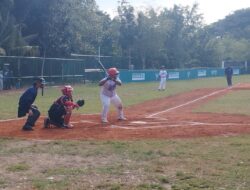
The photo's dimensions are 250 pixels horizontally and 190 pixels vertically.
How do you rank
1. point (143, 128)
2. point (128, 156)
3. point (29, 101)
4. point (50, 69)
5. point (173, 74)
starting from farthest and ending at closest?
point (173, 74) < point (50, 69) < point (143, 128) < point (29, 101) < point (128, 156)

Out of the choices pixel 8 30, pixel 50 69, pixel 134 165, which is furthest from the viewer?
pixel 8 30

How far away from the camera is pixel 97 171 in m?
7.07

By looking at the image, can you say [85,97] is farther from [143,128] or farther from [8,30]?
[8,30]

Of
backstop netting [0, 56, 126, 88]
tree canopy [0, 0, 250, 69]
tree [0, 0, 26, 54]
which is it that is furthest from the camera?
tree canopy [0, 0, 250, 69]

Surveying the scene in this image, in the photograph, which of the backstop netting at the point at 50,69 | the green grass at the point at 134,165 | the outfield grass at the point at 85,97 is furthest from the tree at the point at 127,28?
the green grass at the point at 134,165

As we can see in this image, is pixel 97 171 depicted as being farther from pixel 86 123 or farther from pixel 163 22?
pixel 163 22

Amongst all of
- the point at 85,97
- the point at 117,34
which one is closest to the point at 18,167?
the point at 85,97

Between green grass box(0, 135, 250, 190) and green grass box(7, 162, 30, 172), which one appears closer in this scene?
green grass box(0, 135, 250, 190)

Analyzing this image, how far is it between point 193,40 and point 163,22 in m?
11.5

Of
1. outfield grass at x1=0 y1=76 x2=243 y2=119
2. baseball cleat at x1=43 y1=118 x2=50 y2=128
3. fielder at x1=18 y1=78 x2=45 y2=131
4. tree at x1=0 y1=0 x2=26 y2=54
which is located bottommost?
outfield grass at x1=0 y1=76 x2=243 y2=119

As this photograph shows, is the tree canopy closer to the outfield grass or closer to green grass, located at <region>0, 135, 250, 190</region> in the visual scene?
the outfield grass

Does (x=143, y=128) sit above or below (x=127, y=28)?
below

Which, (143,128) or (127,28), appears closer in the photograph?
(143,128)

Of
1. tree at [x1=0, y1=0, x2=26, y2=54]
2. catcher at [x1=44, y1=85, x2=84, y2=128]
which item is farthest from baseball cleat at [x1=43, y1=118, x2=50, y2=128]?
tree at [x1=0, y1=0, x2=26, y2=54]
